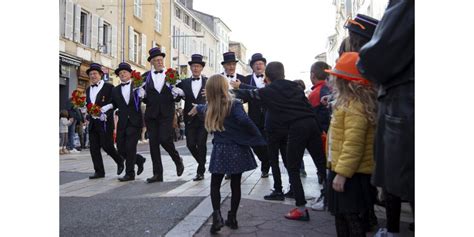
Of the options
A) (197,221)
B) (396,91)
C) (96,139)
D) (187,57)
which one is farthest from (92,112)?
(187,57)

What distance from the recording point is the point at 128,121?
7570mm

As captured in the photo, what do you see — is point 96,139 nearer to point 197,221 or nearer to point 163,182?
point 163,182

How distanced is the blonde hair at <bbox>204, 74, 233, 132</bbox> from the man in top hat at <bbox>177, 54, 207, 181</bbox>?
270 centimetres

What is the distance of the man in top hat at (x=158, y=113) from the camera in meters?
7.28

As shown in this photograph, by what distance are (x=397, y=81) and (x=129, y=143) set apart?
6081 mm

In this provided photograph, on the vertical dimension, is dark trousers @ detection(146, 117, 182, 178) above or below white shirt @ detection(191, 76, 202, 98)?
below

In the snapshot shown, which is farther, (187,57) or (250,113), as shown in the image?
(187,57)

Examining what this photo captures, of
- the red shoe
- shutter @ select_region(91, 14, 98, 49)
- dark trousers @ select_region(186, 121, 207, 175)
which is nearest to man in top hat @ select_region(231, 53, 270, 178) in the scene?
dark trousers @ select_region(186, 121, 207, 175)

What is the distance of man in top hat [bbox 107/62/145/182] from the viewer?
746 cm

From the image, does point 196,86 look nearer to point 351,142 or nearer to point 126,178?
point 126,178

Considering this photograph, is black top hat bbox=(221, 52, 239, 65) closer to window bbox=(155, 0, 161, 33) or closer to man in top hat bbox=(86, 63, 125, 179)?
man in top hat bbox=(86, 63, 125, 179)
